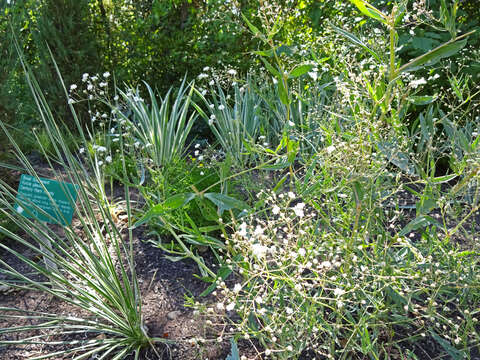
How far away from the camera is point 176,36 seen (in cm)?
475

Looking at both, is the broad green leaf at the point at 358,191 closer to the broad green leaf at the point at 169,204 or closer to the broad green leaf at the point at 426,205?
the broad green leaf at the point at 426,205

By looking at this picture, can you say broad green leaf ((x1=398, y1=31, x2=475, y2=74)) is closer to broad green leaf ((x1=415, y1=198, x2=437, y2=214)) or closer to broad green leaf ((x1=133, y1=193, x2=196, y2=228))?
broad green leaf ((x1=415, y1=198, x2=437, y2=214))

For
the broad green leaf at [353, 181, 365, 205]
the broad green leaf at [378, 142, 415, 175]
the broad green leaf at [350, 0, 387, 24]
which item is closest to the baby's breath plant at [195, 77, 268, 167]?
the broad green leaf at [378, 142, 415, 175]

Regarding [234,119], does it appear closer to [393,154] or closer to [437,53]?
[393,154]

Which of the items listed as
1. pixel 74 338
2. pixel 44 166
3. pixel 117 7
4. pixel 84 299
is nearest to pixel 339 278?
pixel 84 299

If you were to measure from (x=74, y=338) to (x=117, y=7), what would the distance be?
14.0 ft

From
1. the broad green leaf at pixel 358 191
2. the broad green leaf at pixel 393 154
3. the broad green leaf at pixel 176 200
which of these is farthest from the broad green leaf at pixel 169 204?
the broad green leaf at pixel 393 154

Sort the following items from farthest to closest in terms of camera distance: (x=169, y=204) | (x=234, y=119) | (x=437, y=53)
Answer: (x=234, y=119), (x=169, y=204), (x=437, y=53)

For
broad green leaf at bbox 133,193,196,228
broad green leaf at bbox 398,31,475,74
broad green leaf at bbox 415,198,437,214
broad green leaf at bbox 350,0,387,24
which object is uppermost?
broad green leaf at bbox 350,0,387,24

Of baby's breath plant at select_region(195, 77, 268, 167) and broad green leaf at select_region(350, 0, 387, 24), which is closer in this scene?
broad green leaf at select_region(350, 0, 387, 24)

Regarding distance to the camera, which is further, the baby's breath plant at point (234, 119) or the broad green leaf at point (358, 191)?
the baby's breath plant at point (234, 119)

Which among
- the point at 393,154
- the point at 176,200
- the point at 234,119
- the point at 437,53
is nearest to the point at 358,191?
the point at 393,154

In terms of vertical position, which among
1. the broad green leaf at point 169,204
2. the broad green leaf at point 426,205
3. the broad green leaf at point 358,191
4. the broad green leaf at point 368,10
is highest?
the broad green leaf at point 368,10

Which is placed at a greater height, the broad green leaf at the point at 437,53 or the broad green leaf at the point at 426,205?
the broad green leaf at the point at 437,53
